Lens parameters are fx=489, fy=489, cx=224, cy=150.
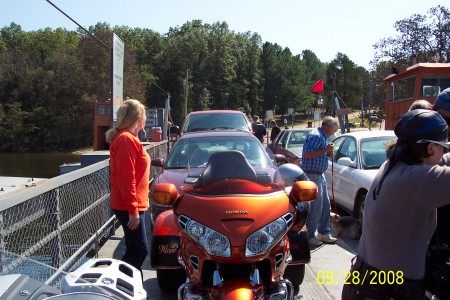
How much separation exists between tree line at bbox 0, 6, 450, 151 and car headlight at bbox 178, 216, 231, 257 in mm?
33187

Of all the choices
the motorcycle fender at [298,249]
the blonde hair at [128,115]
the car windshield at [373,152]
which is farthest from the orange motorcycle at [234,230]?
the car windshield at [373,152]

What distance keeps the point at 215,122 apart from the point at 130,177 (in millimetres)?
6684

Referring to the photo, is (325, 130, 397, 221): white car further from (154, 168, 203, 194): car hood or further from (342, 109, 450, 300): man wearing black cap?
(342, 109, 450, 300): man wearing black cap

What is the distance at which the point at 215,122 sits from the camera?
10719 mm

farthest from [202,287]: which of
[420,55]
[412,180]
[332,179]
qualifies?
[420,55]

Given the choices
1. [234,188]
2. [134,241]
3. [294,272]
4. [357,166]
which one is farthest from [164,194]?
[357,166]

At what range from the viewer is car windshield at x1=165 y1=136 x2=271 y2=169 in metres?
6.57

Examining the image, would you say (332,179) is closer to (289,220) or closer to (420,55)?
(289,220)

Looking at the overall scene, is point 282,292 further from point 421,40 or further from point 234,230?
point 421,40

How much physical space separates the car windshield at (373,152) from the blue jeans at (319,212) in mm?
1180

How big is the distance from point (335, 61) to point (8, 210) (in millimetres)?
95383

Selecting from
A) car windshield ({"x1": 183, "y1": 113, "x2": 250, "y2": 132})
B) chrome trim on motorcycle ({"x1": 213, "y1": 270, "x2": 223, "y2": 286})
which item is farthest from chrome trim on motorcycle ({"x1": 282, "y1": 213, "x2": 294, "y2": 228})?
car windshield ({"x1": 183, "y1": 113, "x2": 250, "y2": 132})

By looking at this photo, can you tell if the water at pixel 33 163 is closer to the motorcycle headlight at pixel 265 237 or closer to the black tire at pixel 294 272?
the black tire at pixel 294 272

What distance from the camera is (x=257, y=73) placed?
292ft
